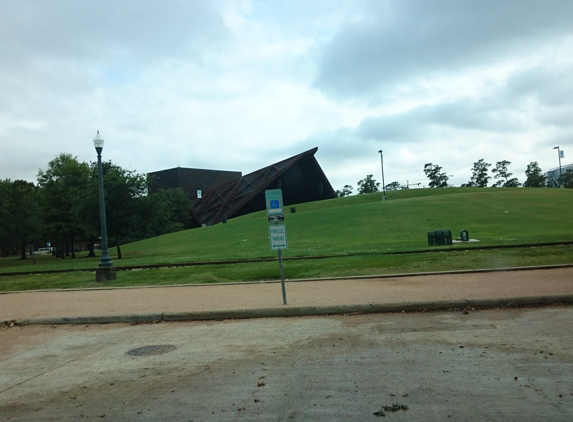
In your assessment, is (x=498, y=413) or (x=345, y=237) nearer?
(x=498, y=413)

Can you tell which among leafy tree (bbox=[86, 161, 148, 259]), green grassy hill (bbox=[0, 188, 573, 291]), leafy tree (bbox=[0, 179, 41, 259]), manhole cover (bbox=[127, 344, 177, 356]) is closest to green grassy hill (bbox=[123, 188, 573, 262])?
green grassy hill (bbox=[0, 188, 573, 291])

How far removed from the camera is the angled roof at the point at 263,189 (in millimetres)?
92425

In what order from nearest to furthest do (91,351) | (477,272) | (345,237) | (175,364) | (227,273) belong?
1. (175,364)
2. (91,351)
3. (477,272)
4. (227,273)
5. (345,237)

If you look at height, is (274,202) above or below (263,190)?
below

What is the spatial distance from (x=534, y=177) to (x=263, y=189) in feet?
232

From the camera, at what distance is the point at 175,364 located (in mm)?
6898

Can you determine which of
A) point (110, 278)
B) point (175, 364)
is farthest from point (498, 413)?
point (110, 278)

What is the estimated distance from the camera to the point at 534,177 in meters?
122

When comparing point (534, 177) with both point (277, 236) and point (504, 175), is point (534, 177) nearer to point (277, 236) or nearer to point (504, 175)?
point (504, 175)

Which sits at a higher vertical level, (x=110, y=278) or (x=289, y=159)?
(x=289, y=159)

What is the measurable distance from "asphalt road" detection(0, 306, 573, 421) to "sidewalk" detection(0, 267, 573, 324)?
62cm

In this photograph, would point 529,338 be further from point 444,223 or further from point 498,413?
point 444,223

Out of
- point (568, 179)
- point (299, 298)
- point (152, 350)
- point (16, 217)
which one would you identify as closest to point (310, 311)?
point (299, 298)

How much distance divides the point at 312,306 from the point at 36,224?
148 ft
